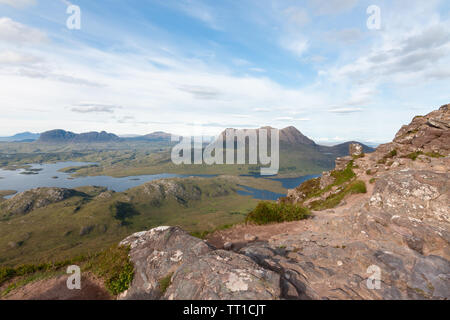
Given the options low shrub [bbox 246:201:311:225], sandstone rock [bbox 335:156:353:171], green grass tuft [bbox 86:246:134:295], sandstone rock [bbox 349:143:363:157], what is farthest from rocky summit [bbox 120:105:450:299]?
sandstone rock [bbox 349:143:363:157]

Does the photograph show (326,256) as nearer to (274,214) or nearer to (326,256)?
(326,256)

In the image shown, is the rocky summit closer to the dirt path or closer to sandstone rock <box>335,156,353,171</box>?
the dirt path

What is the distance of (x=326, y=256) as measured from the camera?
1123 cm

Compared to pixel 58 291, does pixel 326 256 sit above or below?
above

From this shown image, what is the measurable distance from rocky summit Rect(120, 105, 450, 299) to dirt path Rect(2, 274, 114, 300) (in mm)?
2016

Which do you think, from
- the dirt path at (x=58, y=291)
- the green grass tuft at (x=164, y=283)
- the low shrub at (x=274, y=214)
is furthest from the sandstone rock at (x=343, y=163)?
the dirt path at (x=58, y=291)

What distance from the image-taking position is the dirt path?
9.93 metres

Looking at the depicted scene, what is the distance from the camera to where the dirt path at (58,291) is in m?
9.93

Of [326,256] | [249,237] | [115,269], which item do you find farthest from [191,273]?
[249,237]

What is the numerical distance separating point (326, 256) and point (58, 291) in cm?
1449
